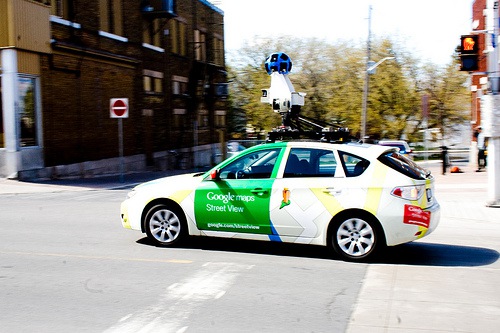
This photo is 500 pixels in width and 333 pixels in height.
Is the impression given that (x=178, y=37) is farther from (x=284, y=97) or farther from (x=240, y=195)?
(x=240, y=195)

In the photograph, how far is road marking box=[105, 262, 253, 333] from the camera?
5.58 m

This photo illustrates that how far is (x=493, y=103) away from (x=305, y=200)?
6.60 meters

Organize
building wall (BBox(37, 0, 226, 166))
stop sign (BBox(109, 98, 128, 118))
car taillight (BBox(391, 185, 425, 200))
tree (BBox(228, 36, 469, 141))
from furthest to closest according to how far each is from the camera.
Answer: tree (BBox(228, 36, 469, 141)) < building wall (BBox(37, 0, 226, 166)) < stop sign (BBox(109, 98, 128, 118)) < car taillight (BBox(391, 185, 425, 200))

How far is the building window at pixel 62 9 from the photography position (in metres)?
22.0

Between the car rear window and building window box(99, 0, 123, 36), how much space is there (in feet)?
65.1

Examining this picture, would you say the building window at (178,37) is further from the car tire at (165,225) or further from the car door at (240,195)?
the car door at (240,195)

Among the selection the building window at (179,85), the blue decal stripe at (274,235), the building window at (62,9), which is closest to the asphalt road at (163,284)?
the blue decal stripe at (274,235)

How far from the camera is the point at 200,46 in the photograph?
39.6 meters

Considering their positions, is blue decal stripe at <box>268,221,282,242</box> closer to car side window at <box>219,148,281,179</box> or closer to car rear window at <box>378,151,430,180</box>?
car side window at <box>219,148,281,179</box>

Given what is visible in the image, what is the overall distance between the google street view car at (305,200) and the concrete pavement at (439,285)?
545 millimetres

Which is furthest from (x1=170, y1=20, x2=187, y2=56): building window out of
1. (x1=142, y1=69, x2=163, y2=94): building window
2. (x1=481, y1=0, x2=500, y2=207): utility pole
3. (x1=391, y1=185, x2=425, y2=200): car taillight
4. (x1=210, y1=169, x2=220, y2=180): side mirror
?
(x1=391, y1=185, x2=425, y2=200): car taillight

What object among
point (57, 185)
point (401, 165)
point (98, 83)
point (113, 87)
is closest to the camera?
point (401, 165)

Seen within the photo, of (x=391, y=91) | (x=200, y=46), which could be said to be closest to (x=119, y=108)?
(x=200, y=46)

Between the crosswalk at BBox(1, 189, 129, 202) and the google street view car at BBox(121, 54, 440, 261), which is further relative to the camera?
the crosswalk at BBox(1, 189, 129, 202)
